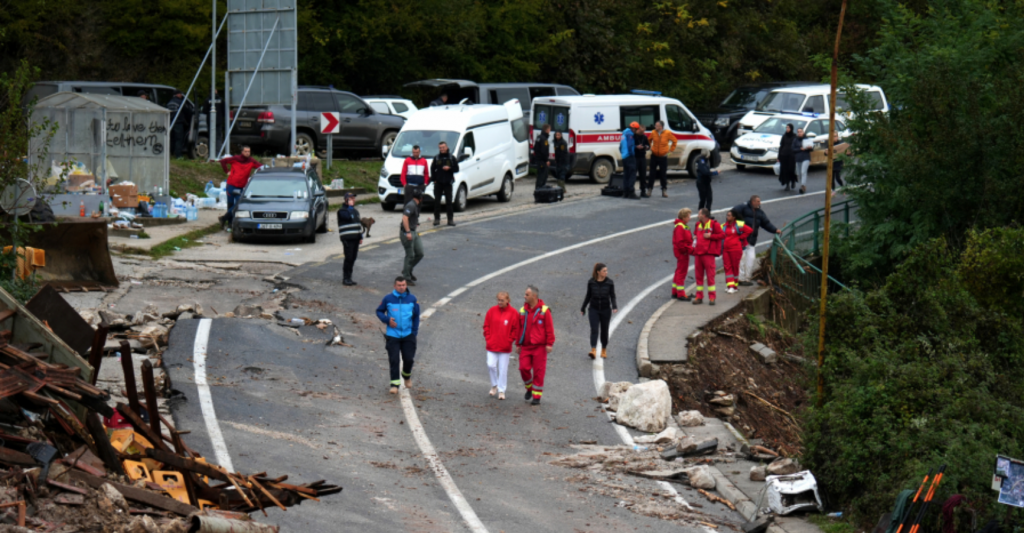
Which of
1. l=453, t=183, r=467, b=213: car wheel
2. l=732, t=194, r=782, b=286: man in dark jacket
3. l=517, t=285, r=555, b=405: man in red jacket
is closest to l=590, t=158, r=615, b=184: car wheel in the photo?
l=453, t=183, r=467, b=213: car wheel

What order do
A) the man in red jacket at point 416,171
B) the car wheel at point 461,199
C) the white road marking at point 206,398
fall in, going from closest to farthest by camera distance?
the white road marking at point 206,398 < the man in red jacket at point 416,171 < the car wheel at point 461,199

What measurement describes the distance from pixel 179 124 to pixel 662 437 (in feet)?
66.4

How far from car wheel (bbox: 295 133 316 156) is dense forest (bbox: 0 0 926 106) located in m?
5.42

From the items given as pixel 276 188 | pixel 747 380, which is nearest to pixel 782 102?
pixel 276 188

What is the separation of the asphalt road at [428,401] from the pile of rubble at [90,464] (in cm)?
74

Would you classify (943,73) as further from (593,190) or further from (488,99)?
(488,99)

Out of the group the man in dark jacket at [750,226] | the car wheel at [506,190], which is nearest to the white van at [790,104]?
the car wheel at [506,190]

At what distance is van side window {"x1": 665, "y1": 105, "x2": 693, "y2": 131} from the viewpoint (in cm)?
3058

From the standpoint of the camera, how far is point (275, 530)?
8.48m

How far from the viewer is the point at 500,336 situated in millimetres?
13594

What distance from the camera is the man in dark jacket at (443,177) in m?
23.8

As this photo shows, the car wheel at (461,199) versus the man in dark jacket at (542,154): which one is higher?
the man in dark jacket at (542,154)

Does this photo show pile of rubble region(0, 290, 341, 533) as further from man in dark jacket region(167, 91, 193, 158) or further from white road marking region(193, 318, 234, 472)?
man in dark jacket region(167, 91, 193, 158)

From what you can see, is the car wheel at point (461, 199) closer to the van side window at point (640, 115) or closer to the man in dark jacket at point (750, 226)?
the van side window at point (640, 115)
